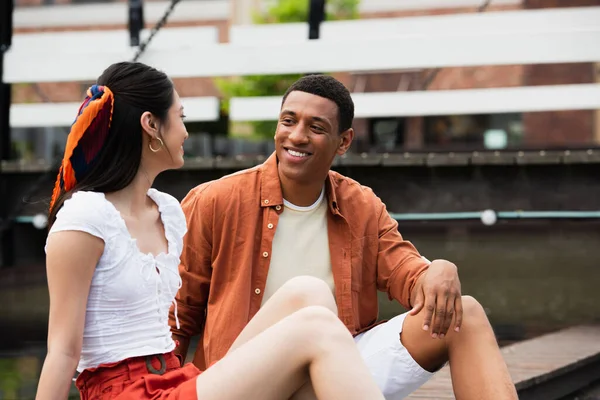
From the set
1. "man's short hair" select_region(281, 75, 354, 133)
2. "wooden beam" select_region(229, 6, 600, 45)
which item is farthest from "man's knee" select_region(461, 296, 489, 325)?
"wooden beam" select_region(229, 6, 600, 45)

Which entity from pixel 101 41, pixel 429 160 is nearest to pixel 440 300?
pixel 429 160

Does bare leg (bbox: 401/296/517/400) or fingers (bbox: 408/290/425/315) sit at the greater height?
fingers (bbox: 408/290/425/315)

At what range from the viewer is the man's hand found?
2646 millimetres

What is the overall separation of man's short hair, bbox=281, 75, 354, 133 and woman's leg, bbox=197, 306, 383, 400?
93cm

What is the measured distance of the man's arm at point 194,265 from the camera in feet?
9.72

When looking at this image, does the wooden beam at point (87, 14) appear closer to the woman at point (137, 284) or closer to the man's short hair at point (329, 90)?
the man's short hair at point (329, 90)

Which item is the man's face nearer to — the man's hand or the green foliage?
the man's hand

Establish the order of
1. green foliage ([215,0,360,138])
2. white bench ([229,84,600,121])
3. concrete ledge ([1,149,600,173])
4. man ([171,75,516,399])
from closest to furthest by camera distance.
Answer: man ([171,75,516,399]) → concrete ledge ([1,149,600,173]) → white bench ([229,84,600,121]) → green foliage ([215,0,360,138])

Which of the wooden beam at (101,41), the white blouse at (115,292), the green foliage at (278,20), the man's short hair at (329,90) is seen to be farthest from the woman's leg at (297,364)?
the green foliage at (278,20)

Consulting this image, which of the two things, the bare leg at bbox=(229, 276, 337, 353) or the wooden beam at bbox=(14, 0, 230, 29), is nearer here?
the bare leg at bbox=(229, 276, 337, 353)

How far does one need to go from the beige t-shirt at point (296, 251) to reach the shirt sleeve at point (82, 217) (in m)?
0.94

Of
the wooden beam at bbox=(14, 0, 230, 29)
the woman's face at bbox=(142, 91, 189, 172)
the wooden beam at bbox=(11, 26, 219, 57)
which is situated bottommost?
the woman's face at bbox=(142, 91, 189, 172)

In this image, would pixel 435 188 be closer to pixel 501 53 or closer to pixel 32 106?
pixel 501 53

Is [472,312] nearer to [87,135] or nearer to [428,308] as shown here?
[428,308]
